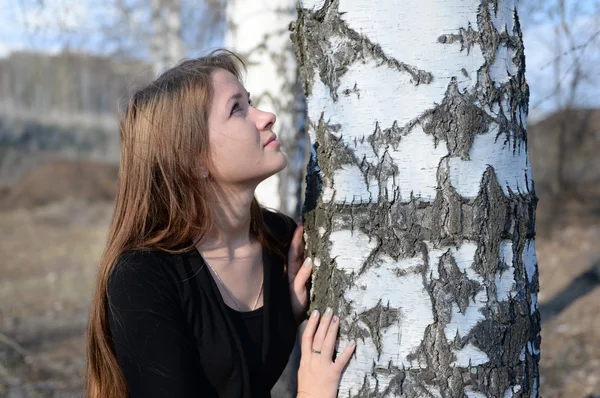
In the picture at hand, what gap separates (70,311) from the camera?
7.94m

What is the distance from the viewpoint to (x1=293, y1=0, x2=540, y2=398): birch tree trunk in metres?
1.47

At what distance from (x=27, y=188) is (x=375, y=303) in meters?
20.0

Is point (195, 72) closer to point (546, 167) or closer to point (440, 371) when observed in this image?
point (440, 371)

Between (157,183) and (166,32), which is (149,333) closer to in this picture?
(157,183)

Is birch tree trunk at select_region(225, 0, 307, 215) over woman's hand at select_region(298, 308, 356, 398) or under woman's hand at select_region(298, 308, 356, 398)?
over

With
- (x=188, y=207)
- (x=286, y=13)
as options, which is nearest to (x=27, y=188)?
(x=286, y=13)

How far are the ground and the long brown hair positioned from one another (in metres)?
2.11

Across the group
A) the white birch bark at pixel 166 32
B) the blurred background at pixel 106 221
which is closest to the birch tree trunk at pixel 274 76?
the blurred background at pixel 106 221

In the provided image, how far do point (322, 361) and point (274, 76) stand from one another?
2.36m

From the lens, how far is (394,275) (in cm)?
151

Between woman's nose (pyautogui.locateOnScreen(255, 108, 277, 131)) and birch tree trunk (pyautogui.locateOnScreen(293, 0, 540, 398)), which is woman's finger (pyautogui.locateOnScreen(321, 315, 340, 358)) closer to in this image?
birch tree trunk (pyautogui.locateOnScreen(293, 0, 540, 398))

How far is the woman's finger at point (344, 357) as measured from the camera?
5.14 ft

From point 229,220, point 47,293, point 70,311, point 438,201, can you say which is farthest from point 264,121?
point 47,293

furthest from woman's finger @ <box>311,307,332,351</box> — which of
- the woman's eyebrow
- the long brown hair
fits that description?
the woman's eyebrow
